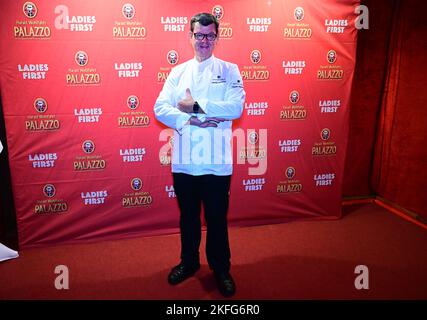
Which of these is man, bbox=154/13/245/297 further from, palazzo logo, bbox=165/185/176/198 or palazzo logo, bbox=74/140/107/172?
palazzo logo, bbox=74/140/107/172

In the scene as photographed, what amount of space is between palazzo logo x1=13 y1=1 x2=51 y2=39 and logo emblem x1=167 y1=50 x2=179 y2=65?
97cm

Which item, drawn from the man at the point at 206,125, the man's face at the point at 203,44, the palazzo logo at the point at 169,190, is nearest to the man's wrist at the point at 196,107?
the man at the point at 206,125

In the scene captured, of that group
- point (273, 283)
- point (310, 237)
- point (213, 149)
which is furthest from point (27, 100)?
point (310, 237)

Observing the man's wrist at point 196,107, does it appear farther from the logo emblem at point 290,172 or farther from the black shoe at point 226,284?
the logo emblem at point 290,172

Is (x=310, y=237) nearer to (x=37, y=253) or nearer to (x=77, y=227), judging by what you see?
(x=77, y=227)

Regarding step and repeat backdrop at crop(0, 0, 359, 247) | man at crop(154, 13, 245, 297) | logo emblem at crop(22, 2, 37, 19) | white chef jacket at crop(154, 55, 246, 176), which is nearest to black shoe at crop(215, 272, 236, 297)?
man at crop(154, 13, 245, 297)

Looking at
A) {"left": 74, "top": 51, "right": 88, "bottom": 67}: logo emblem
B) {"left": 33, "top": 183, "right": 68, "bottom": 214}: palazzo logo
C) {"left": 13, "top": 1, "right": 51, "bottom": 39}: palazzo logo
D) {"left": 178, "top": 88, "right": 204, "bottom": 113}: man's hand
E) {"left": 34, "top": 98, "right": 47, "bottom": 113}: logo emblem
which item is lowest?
{"left": 33, "top": 183, "right": 68, "bottom": 214}: palazzo logo

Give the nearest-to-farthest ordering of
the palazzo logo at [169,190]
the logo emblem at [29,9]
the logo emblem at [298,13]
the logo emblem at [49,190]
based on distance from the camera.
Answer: the logo emblem at [29,9], the logo emblem at [49,190], the logo emblem at [298,13], the palazzo logo at [169,190]

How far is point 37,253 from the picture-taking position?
2.88 metres

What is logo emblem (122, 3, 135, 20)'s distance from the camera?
9.25ft

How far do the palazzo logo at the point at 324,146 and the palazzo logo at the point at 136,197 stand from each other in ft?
5.54

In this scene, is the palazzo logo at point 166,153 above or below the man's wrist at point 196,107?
below

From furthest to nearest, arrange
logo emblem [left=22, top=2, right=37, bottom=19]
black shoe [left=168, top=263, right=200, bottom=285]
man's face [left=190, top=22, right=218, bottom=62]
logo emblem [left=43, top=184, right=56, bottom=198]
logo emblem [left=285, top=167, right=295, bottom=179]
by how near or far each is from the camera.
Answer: logo emblem [left=285, top=167, right=295, bottom=179], logo emblem [left=43, top=184, right=56, bottom=198], logo emblem [left=22, top=2, right=37, bottom=19], black shoe [left=168, top=263, right=200, bottom=285], man's face [left=190, top=22, right=218, bottom=62]

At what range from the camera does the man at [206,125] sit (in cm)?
213
